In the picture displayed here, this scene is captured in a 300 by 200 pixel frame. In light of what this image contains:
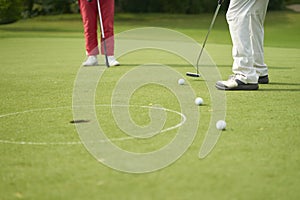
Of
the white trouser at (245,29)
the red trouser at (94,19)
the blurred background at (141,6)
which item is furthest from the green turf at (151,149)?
the blurred background at (141,6)

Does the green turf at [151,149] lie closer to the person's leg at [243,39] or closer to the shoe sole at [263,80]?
the shoe sole at [263,80]

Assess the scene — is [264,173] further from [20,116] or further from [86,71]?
[86,71]

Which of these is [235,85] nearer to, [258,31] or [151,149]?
[258,31]

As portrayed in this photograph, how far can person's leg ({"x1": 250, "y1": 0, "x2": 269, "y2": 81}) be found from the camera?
5.49 meters

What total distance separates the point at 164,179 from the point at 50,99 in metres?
2.64

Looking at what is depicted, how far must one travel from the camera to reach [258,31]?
5629 mm

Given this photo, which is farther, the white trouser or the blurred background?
the blurred background

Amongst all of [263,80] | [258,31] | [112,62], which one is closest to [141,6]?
[112,62]

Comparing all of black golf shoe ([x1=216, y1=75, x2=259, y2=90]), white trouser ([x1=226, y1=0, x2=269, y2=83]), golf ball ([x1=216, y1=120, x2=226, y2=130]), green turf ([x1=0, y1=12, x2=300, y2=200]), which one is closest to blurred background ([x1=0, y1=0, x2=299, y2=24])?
green turf ([x1=0, y1=12, x2=300, y2=200])

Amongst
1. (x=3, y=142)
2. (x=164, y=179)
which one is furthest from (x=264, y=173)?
(x=3, y=142)

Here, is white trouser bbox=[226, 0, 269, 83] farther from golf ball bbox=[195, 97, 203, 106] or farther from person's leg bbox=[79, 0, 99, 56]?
person's leg bbox=[79, 0, 99, 56]

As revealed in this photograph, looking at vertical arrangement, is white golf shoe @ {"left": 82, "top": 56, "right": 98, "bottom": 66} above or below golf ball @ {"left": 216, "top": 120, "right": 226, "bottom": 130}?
below

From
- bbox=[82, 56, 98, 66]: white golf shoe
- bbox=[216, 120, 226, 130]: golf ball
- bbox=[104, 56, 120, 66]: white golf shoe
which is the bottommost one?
bbox=[104, 56, 120, 66]: white golf shoe

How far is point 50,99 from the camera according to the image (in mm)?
5016
